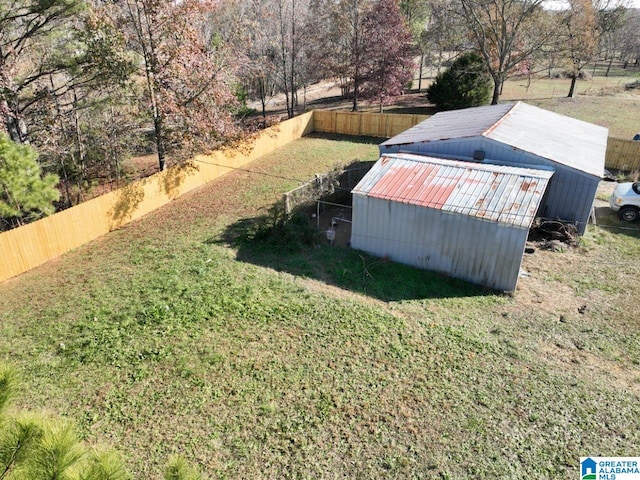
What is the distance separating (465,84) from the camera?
27.8 metres

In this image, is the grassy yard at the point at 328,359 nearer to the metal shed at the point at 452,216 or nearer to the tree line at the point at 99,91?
the metal shed at the point at 452,216

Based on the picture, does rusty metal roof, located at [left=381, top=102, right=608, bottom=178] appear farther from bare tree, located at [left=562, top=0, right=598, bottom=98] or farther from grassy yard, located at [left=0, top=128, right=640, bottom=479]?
bare tree, located at [left=562, top=0, right=598, bottom=98]

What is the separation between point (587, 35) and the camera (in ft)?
98.4

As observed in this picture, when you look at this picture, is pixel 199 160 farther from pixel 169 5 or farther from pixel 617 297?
pixel 617 297

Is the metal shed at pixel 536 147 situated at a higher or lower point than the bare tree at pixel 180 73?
lower

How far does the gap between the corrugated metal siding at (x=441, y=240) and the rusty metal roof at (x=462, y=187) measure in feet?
0.80

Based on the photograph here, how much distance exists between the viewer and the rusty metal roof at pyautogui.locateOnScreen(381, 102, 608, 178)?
14.1m

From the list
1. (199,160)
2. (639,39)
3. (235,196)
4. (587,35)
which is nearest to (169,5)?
(199,160)

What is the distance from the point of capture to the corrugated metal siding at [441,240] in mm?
10777

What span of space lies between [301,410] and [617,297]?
8.55 metres

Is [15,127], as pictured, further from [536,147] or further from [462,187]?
[536,147]

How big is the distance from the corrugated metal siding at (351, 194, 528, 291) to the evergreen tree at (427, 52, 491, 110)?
19.2 m

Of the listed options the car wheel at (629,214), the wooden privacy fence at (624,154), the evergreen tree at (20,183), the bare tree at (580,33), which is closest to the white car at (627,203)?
the car wheel at (629,214)

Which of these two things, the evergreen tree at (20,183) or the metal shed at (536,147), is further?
the metal shed at (536,147)
